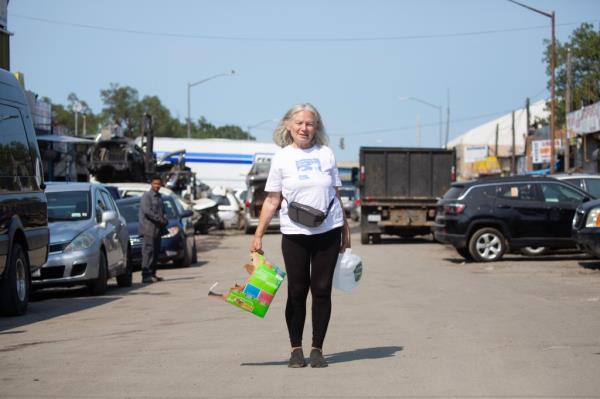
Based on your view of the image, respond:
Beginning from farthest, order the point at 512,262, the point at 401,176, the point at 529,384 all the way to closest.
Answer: the point at 401,176
the point at 512,262
the point at 529,384

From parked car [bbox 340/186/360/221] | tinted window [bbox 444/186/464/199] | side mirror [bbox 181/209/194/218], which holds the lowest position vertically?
parked car [bbox 340/186/360/221]

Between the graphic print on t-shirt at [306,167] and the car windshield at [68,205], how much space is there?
28.5 feet

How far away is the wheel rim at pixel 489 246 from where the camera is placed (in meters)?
21.6

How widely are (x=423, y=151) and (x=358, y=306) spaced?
61.8 ft

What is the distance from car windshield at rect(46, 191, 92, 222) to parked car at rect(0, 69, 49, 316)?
2791 mm

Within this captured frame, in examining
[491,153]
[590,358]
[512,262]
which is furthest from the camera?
[491,153]

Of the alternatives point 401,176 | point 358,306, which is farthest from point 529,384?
point 401,176

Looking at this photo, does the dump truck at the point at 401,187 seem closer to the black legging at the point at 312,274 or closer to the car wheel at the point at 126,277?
the car wheel at the point at 126,277

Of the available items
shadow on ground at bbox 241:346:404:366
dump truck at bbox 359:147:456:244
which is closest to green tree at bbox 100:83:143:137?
dump truck at bbox 359:147:456:244

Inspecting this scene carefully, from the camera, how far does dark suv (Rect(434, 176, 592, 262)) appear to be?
21.3 m

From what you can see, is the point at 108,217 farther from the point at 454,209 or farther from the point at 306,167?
the point at 454,209

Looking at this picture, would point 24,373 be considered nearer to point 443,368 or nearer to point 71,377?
point 71,377

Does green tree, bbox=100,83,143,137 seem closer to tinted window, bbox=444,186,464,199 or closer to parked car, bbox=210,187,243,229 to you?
parked car, bbox=210,187,243,229

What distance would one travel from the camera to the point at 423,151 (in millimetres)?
31109
